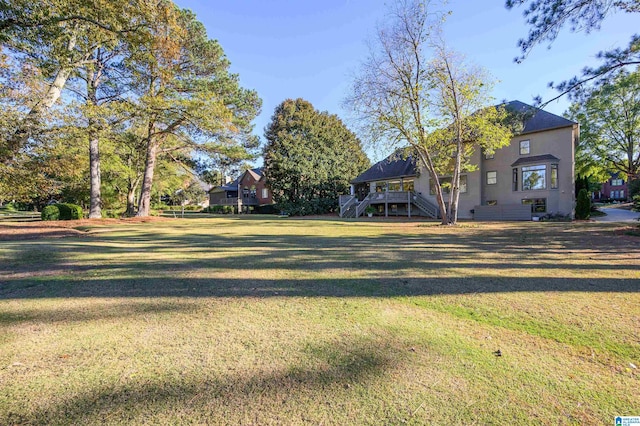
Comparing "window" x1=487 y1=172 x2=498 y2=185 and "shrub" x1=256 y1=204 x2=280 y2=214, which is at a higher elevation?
"window" x1=487 y1=172 x2=498 y2=185

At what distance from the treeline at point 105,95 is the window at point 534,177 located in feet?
65.3

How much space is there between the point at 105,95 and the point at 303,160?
17017mm

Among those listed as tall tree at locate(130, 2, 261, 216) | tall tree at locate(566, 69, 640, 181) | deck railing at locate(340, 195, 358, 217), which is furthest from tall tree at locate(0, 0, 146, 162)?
tall tree at locate(566, 69, 640, 181)

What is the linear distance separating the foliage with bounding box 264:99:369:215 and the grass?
87.5ft

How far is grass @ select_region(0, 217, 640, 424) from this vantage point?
2.02 m

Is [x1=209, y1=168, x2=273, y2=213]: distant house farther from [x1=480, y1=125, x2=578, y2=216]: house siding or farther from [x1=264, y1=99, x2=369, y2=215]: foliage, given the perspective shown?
[x1=480, y1=125, x2=578, y2=216]: house siding

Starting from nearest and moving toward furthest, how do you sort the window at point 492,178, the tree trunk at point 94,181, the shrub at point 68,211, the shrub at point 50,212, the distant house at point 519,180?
the shrub at point 50,212, the shrub at point 68,211, the tree trunk at point 94,181, the distant house at point 519,180, the window at point 492,178

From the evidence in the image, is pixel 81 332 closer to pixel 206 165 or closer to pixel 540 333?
pixel 540 333

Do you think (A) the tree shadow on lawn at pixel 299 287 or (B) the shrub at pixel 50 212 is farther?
(B) the shrub at pixel 50 212

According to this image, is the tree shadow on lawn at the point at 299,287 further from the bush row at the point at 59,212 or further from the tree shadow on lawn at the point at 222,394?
the bush row at the point at 59,212

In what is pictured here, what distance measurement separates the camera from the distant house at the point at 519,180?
20.1 metres

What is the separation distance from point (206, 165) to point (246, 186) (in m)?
23.7

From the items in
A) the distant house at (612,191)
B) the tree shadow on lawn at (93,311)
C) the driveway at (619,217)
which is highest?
the distant house at (612,191)

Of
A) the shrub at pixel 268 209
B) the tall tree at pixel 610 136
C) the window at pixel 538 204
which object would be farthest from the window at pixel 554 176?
the shrub at pixel 268 209
